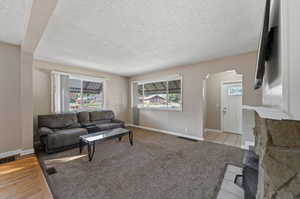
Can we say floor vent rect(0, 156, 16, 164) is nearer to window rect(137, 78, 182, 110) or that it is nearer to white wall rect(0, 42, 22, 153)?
white wall rect(0, 42, 22, 153)

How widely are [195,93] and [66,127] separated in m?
4.05

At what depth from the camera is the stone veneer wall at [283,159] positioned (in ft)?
1.48

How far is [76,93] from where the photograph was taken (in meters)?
4.38

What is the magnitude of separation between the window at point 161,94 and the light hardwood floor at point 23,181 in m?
3.79

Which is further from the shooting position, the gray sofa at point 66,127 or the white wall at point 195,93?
the white wall at point 195,93

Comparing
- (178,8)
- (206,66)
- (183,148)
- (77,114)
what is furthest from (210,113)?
(77,114)

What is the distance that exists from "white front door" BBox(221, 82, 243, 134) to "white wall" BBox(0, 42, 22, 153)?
236 inches

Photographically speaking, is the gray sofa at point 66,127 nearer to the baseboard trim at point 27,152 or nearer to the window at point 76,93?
the baseboard trim at point 27,152

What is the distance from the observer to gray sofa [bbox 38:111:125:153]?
2.84 metres

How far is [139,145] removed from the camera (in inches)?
132

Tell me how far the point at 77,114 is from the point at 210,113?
488cm

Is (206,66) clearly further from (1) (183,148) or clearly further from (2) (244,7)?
(1) (183,148)

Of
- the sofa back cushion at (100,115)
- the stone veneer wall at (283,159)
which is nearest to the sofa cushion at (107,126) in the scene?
the sofa back cushion at (100,115)

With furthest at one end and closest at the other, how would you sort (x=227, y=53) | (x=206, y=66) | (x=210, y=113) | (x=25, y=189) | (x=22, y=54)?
(x=210, y=113), (x=206, y=66), (x=227, y=53), (x=22, y=54), (x=25, y=189)
